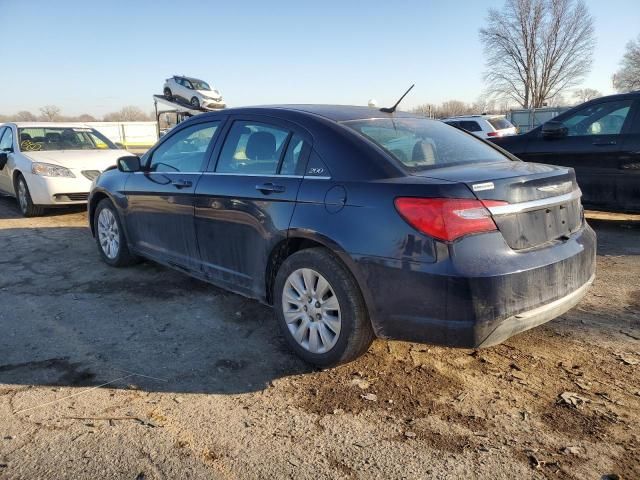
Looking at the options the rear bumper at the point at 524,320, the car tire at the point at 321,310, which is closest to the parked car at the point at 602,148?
the rear bumper at the point at 524,320

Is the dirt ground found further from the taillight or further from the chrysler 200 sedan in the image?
the taillight

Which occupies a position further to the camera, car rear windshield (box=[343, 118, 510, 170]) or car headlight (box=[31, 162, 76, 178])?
car headlight (box=[31, 162, 76, 178])

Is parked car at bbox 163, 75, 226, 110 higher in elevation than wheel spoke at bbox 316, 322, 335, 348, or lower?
higher

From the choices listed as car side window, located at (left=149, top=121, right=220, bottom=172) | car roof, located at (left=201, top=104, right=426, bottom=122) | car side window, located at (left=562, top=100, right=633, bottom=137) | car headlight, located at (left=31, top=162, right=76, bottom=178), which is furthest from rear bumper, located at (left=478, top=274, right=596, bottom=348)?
car headlight, located at (left=31, top=162, right=76, bottom=178)

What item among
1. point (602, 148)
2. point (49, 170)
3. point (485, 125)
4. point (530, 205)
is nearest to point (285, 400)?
point (530, 205)

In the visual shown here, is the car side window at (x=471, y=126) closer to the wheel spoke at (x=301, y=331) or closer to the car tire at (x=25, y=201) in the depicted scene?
the car tire at (x=25, y=201)

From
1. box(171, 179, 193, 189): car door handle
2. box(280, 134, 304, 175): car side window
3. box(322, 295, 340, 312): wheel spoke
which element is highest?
box(280, 134, 304, 175): car side window

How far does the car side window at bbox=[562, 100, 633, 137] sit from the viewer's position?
6387 mm

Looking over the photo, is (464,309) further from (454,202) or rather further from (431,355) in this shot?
(431,355)

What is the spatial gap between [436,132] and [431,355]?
1.55 metres

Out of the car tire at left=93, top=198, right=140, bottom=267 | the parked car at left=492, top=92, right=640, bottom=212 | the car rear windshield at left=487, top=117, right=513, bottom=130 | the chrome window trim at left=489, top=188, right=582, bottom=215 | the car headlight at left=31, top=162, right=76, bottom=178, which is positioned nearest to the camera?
the chrome window trim at left=489, top=188, right=582, bottom=215

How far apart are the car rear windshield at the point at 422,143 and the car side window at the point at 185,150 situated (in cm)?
136

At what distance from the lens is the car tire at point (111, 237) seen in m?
5.16

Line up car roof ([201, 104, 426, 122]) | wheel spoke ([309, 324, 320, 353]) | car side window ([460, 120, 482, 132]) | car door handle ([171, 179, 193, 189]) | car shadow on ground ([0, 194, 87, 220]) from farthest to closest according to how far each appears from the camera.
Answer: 1. car side window ([460, 120, 482, 132])
2. car shadow on ground ([0, 194, 87, 220])
3. car door handle ([171, 179, 193, 189])
4. car roof ([201, 104, 426, 122])
5. wheel spoke ([309, 324, 320, 353])
